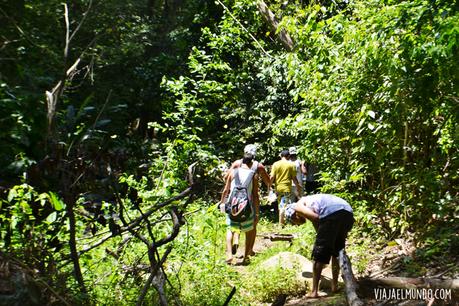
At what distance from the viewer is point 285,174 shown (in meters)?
10.0

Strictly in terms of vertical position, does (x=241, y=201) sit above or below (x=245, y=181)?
below

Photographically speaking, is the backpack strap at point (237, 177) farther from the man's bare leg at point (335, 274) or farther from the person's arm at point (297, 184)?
the person's arm at point (297, 184)

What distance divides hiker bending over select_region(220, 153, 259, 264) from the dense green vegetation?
22 centimetres

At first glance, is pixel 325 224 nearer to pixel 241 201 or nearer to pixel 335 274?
pixel 335 274

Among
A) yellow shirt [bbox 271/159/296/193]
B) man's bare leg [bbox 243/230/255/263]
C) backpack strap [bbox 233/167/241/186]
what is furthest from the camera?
yellow shirt [bbox 271/159/296/193]

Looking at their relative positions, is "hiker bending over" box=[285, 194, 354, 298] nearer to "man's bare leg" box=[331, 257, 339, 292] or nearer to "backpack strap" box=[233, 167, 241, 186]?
"man's bare leg" box=[331, 257, 339, 292]

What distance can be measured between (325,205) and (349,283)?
1093 millimetres

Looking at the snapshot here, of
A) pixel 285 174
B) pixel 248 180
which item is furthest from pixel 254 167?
pixel 285 174

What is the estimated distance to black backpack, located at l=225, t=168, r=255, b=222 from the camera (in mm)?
7254

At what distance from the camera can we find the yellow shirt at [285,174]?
32.8 ft

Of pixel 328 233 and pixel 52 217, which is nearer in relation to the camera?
pixel 52 217

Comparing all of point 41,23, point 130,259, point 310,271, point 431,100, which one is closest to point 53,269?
point 130,259

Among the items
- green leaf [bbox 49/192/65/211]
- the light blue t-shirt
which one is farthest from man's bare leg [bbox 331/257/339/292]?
green leaf [bbox 49/192/65/211]

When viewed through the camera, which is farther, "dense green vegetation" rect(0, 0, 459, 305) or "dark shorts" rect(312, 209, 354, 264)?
"dark shorts" rect(312, 209, 354, 264)
